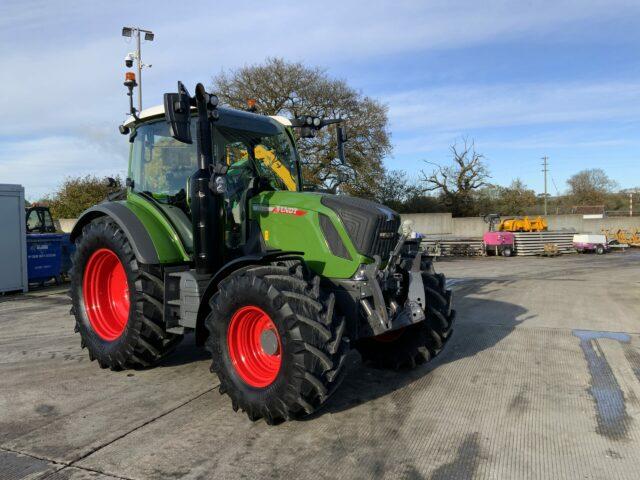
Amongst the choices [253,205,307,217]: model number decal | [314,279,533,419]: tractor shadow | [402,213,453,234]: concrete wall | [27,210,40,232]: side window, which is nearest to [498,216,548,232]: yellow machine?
[402,213,453,234]: concrete wall

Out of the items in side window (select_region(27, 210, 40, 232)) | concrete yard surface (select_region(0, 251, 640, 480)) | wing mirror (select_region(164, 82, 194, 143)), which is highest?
wing mirror (select_region(164, 82, 194, 143))

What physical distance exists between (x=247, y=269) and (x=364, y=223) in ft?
3.29

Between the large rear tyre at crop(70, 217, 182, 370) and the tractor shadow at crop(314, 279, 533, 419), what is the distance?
1782mm

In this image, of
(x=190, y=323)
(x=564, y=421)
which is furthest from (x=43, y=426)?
(x=564, y=421)

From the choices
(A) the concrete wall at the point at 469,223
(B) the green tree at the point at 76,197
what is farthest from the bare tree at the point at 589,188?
(B) the green tree at the point at 76,197

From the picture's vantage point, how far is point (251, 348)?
4145 mm

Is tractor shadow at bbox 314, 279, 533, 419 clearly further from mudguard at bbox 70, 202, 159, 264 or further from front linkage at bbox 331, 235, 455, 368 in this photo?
mudguard at bbox 70, 202, 159, 264

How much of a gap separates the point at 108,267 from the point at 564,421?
15.1 ft

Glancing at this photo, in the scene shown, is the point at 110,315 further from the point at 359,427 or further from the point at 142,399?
the point at 359,427

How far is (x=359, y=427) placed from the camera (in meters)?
3.76

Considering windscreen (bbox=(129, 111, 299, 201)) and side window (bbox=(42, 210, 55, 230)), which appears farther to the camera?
side window (bbox=(42, 210, 55, 230))

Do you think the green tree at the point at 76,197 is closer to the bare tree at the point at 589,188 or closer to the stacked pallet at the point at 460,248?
the stacked pallet at the point at 460,248

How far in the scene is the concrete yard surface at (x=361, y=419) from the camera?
3.20 meters

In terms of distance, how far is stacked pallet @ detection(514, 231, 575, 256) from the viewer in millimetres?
24438
